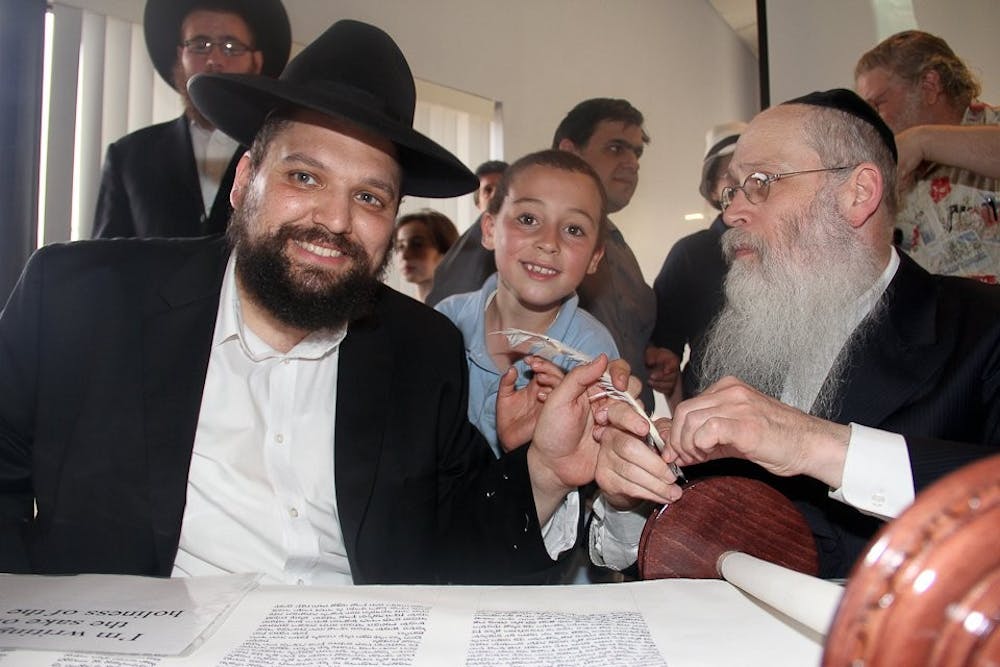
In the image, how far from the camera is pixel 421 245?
477cm

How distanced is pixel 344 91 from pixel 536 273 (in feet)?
3.05

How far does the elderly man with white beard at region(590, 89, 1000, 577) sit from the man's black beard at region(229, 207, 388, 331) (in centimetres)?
69

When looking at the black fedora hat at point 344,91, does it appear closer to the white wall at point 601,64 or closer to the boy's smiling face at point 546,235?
the boy's smiling face at point 546,235

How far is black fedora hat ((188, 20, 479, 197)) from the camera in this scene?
5.29 ft

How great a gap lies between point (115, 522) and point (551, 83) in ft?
16.7

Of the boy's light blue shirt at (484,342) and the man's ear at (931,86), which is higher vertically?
the man's ear at (931,86)

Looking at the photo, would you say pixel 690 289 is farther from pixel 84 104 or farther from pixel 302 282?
pixel 84 104

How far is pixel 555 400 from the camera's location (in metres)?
1.45

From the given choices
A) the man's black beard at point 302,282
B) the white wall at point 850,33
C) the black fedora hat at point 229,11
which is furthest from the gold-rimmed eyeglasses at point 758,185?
the white wall at point 850,33

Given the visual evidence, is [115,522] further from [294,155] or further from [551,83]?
[551,83]

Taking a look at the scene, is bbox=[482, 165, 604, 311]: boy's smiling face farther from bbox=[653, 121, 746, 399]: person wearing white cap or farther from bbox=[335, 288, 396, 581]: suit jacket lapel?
bbox=[335, 288, 396, 581]: suit jacket lapel

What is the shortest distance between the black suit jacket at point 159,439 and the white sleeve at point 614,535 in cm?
12

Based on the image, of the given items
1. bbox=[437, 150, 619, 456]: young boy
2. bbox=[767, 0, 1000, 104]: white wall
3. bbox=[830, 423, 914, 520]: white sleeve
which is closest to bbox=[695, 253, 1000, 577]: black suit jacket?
bbox=[830, 423, 914, 520]: white sleeve

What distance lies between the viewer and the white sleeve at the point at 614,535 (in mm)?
1475
